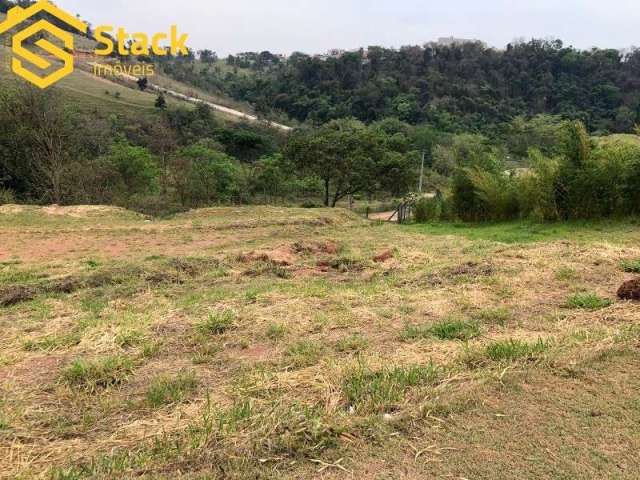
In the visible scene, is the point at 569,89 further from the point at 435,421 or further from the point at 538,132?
the point at 435,421

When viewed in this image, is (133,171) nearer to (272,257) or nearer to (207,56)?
(272,257)

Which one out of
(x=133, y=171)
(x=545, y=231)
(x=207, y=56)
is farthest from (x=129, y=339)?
(x=207, y=56)

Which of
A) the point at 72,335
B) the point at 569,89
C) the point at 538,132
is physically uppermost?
the point at 569,89

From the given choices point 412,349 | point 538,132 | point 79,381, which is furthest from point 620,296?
point 538,132

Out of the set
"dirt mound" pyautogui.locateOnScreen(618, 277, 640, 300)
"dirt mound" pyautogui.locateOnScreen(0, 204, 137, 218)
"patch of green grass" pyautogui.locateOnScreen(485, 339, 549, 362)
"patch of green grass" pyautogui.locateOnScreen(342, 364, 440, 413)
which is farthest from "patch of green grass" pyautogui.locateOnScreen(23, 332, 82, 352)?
"dirt mound" pyautogui.locateOnScreen(0, 204, 137, 218)

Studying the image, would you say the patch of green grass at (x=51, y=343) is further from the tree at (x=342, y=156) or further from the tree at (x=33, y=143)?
the tree at (x=342, y=156)

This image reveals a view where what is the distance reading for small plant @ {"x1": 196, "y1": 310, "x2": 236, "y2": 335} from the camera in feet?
11.3

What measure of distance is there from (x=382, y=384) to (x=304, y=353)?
748 mm

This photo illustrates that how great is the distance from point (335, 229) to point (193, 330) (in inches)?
364

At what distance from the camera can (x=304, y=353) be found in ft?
9.80

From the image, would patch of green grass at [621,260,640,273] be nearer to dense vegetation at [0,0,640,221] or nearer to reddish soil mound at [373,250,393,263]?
reddish soil mound at [373,250,393,263]

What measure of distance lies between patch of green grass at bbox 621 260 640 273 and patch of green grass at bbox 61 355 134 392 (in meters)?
4.78

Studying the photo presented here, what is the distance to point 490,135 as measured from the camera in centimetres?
4450

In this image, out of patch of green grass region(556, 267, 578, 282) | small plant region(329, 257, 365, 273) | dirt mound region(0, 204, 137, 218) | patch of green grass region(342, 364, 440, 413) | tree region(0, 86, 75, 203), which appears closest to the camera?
patch of green grass region(342, 364, 440, 413)
